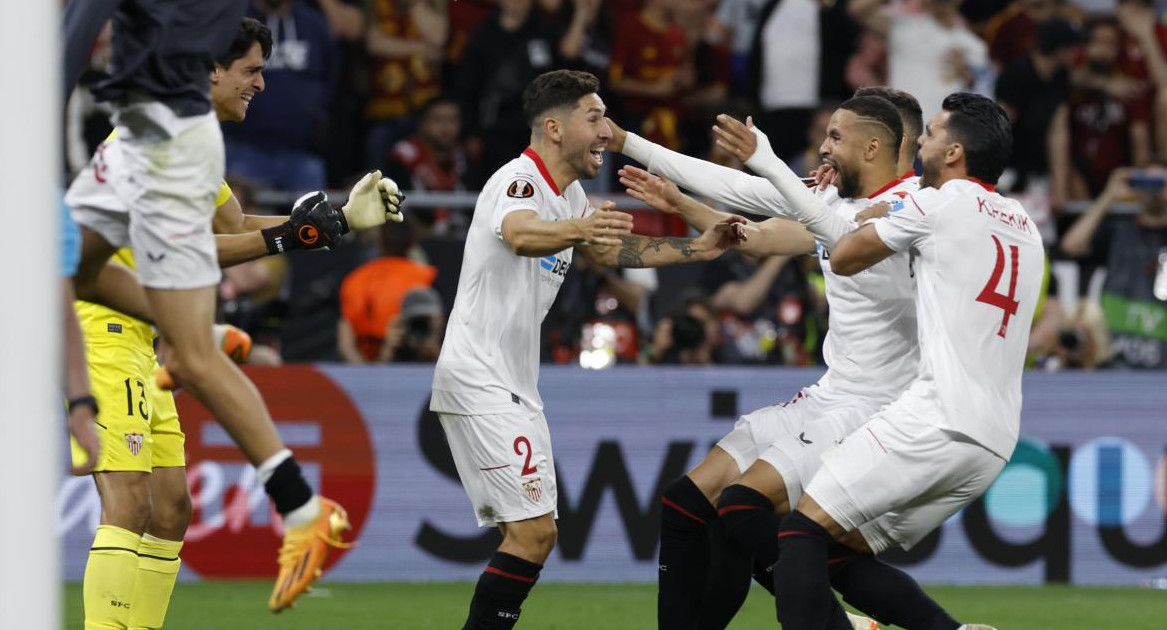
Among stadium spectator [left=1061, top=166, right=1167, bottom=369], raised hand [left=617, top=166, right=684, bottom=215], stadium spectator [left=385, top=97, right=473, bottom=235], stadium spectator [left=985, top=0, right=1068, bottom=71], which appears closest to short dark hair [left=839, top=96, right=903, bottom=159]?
raised hand [left=617, top=166, right=684, bottom=215]

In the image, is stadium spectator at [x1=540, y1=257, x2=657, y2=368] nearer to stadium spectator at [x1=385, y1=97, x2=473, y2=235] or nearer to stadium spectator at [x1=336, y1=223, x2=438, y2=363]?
stadium spectator at [x1=336, y1=223, x2=438, y2=363]

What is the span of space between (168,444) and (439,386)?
124cm

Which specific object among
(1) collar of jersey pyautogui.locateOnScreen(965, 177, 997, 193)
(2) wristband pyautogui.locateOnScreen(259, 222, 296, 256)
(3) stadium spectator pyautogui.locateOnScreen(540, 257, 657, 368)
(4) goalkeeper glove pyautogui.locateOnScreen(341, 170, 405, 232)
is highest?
(1) collar of jersey pyautogui.locateOnScreen(965, 177, 997, 193)

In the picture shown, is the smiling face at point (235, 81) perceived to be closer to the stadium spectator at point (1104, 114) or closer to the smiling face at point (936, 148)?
the smiling face at point (936, 148)

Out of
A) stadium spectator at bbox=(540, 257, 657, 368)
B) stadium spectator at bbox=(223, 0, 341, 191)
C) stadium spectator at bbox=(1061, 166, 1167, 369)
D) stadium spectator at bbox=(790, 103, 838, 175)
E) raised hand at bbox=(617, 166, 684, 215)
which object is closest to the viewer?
raised hand at bbox=(617, 166, 684, 215)

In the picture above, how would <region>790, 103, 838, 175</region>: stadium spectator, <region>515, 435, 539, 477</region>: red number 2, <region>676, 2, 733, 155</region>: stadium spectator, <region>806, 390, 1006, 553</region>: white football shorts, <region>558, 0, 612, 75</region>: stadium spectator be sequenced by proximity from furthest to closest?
<region>676, 2, 733, 155</region>: stadium spectator, <region>558, 0, 612, 75</region>: stadium spectator, <region>790, 103, 838, 175</region>: stadium spectator, <region>515, 435, 539, 477</region>: red number 2, <region>806, 390, 1006, 553</region>: white football shorts

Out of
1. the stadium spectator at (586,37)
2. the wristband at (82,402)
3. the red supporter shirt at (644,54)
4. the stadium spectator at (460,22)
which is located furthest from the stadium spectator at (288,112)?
the wristband at (82,402)

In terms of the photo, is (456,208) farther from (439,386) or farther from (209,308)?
(209,308)

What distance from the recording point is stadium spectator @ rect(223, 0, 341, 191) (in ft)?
43.1

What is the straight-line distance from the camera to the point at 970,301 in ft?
20.7

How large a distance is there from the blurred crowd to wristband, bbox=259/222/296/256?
4799mm

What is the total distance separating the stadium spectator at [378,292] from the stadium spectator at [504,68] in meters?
1.66

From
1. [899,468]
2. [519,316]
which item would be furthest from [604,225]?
[899,468]

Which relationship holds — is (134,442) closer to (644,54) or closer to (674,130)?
(674,130)
